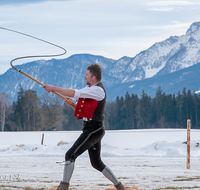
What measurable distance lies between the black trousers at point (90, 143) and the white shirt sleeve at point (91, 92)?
1.28ft

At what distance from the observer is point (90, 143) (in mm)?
4902

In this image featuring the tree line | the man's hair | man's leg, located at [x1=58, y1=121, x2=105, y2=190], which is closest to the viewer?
man's leg, located at [x1=58, y1=121, x2=105, y2=190]

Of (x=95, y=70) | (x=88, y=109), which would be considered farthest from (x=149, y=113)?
(x=88, y=109)

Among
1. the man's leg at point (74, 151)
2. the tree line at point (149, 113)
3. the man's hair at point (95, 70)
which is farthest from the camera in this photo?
the tree line at point (149, 113)

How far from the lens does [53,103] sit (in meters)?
Result: 63.3

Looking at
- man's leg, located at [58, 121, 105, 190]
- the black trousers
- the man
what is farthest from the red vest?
man's leg, located at [58, 121, 105, 190]

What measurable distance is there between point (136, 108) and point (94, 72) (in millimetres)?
106464

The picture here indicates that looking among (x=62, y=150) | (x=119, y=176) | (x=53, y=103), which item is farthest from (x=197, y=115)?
(x=119, y=176)

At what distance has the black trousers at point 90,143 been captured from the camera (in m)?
4.84

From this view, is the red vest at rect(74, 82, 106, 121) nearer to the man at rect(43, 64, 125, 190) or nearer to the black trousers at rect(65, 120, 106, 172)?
the man at rect(43, 64, 125, 190)

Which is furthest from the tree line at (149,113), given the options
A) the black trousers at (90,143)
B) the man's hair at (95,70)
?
the man's hair at (95,70)

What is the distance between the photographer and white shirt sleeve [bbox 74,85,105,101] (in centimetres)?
484

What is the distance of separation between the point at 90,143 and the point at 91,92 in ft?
2.57

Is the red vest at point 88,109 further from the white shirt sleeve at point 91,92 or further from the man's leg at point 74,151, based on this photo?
the man's leg at point 74,151
